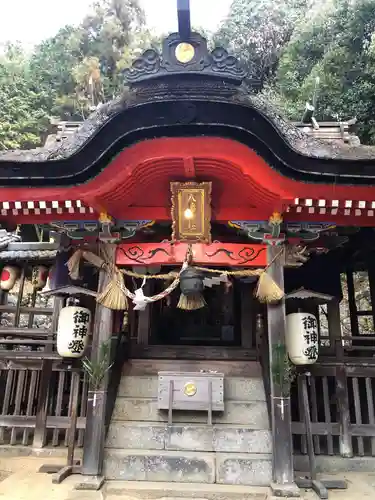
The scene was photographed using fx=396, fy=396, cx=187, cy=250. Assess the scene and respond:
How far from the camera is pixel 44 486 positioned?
16.8 ft

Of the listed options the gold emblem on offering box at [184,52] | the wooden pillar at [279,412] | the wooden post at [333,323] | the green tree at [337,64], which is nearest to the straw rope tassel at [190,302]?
the wooden pillar at [279,412]

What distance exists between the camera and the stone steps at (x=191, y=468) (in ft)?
17.5

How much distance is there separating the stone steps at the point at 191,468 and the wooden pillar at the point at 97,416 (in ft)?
0.82

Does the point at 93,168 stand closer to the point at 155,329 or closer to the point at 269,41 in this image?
the point at 155,329

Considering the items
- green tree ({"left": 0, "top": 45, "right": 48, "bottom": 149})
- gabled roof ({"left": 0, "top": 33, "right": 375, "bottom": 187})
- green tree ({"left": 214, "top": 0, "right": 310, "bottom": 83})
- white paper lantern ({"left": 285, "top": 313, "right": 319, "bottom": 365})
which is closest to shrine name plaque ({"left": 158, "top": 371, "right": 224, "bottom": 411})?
white paper lantern ({"left": 285, "top": 313, "right": 319, "bottom": 365})

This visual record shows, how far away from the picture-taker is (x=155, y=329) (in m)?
9.49

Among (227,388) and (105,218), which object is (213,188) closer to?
(105,218)

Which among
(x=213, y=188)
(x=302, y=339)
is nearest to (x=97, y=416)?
(x=302, y=339)

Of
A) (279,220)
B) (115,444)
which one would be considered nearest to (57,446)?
(115,444)

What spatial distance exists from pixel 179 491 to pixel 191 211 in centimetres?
372

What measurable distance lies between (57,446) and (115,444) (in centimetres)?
167

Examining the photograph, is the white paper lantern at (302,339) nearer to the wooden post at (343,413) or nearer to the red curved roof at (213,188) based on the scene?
the wooden post at (343,413)

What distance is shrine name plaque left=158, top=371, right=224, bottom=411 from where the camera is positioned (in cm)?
A: 600

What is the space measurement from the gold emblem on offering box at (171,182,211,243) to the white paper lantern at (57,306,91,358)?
1910mm
